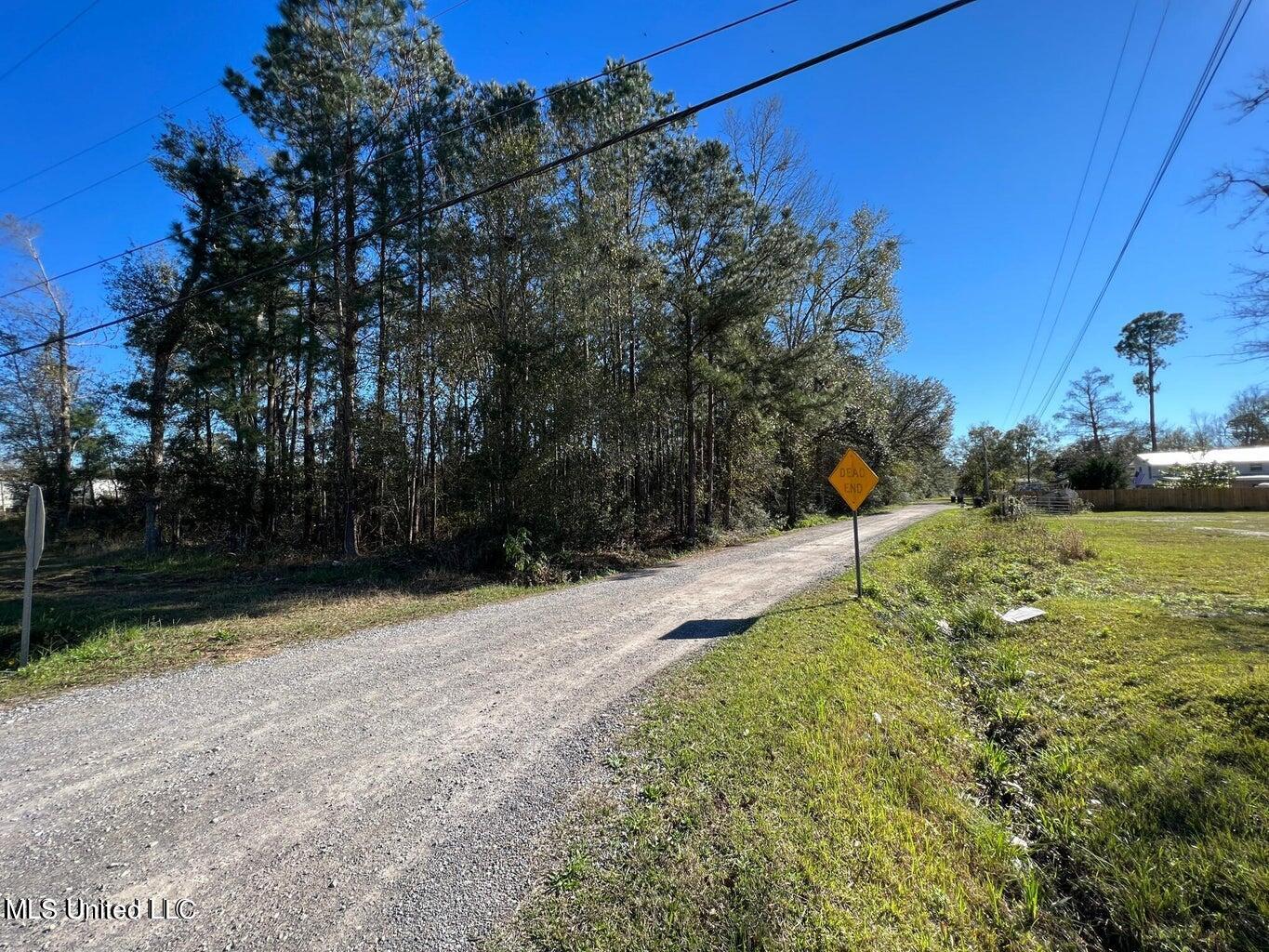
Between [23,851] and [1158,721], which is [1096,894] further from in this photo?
[23,851]

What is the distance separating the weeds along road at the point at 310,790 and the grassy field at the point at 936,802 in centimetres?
45

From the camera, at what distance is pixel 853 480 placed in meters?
8.43

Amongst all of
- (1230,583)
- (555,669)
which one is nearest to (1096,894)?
(555,669)

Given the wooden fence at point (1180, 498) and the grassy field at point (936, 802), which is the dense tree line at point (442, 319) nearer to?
the grassy field at point (936, 802)

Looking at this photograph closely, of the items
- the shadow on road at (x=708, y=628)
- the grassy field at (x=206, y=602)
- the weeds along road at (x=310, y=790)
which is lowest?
the shadow on road at (x=708, y=628)

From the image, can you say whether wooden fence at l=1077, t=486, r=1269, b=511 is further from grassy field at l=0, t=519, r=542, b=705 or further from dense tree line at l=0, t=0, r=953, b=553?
grassy field at l=0, t=519, r=542, b=705

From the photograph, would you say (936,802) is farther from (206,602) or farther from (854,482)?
(206,602)

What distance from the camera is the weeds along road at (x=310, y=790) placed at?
6.91ft

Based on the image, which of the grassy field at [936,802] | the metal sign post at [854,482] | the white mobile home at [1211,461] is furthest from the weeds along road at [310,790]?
the white mobile home at [1211,461]

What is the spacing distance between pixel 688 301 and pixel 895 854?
15291 millimetres

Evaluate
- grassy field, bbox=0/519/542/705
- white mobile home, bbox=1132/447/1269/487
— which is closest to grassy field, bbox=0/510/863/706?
grassy field, bbox=0/519/542/705

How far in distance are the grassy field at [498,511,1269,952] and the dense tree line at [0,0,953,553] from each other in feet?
28.6

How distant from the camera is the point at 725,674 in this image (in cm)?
491

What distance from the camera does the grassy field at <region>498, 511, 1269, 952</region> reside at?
2.26 metres
